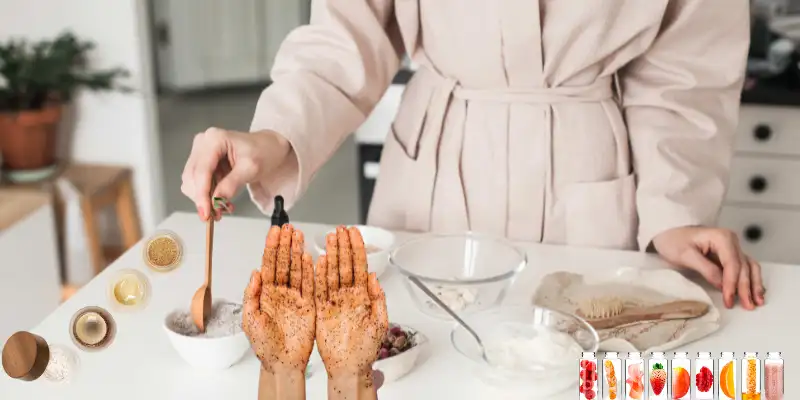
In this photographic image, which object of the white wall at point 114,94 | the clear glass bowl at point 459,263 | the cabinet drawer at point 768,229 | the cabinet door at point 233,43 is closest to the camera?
the clear glass bowl at point 459,263

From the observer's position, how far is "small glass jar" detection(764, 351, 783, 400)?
78cm

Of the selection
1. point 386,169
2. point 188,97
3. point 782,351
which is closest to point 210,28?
point 188,97

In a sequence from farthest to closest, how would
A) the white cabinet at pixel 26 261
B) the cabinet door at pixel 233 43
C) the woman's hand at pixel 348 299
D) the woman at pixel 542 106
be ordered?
the cabinet door at pixel 233 43 → the white cabinet at pixel 26 261 → the woman at pixel 542 106 → the woman's hand at pixel 348 299

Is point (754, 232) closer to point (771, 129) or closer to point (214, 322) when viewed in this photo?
point (771, 129)

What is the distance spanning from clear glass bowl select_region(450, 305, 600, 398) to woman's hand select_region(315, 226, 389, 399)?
27 cm

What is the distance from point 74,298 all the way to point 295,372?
501 millimetres

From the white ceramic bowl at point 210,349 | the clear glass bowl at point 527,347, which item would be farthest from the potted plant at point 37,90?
the clear glass bowl at point 527,347

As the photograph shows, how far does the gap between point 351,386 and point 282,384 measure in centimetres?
5

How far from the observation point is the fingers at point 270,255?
570 mm

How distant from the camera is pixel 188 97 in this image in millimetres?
4148

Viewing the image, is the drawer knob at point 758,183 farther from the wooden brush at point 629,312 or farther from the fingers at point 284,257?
the fingers at point 284,257

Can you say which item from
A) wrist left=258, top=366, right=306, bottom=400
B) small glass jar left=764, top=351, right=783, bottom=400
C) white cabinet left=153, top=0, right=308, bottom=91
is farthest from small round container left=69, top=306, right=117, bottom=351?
white cabinet left=153, top=0, right=308, bottom=91

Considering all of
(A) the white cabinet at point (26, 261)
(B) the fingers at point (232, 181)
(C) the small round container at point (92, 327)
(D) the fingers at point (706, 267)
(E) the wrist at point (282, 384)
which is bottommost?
(A) the white cabinet at point (26, 261)

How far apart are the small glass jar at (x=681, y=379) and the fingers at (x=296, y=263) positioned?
0.41m
